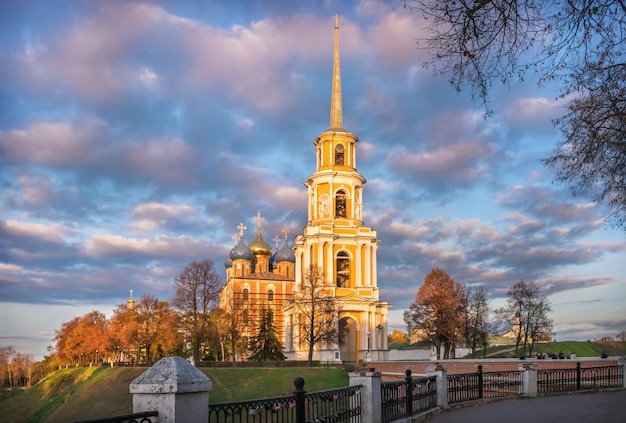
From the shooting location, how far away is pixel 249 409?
8.81 m

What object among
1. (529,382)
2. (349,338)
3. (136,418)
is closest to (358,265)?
(349,338)

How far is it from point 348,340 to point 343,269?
7.22 meters

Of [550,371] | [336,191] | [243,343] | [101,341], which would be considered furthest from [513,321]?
[101,341]

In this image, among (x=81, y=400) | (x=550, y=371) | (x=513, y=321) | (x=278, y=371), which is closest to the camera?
(x=550, y=371)

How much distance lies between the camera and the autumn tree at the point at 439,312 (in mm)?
55844

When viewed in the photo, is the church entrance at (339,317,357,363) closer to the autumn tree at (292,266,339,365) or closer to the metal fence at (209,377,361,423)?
the autumn tree at (292,266,339,365)

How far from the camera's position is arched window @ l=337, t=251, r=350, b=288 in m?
60.8

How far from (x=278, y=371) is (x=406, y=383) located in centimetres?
3167

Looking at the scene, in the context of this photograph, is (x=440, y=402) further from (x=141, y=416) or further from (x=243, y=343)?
(x=243, y=343)

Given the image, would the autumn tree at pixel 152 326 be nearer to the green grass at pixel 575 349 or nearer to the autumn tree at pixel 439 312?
the autumn tree at pixel 439 312

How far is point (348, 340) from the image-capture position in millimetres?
59000

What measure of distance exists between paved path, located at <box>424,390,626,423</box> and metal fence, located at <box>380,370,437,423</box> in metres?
0.45

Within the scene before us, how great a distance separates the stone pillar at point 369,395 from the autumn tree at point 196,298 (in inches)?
1612

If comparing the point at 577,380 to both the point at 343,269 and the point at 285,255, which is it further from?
the point at 285,255
